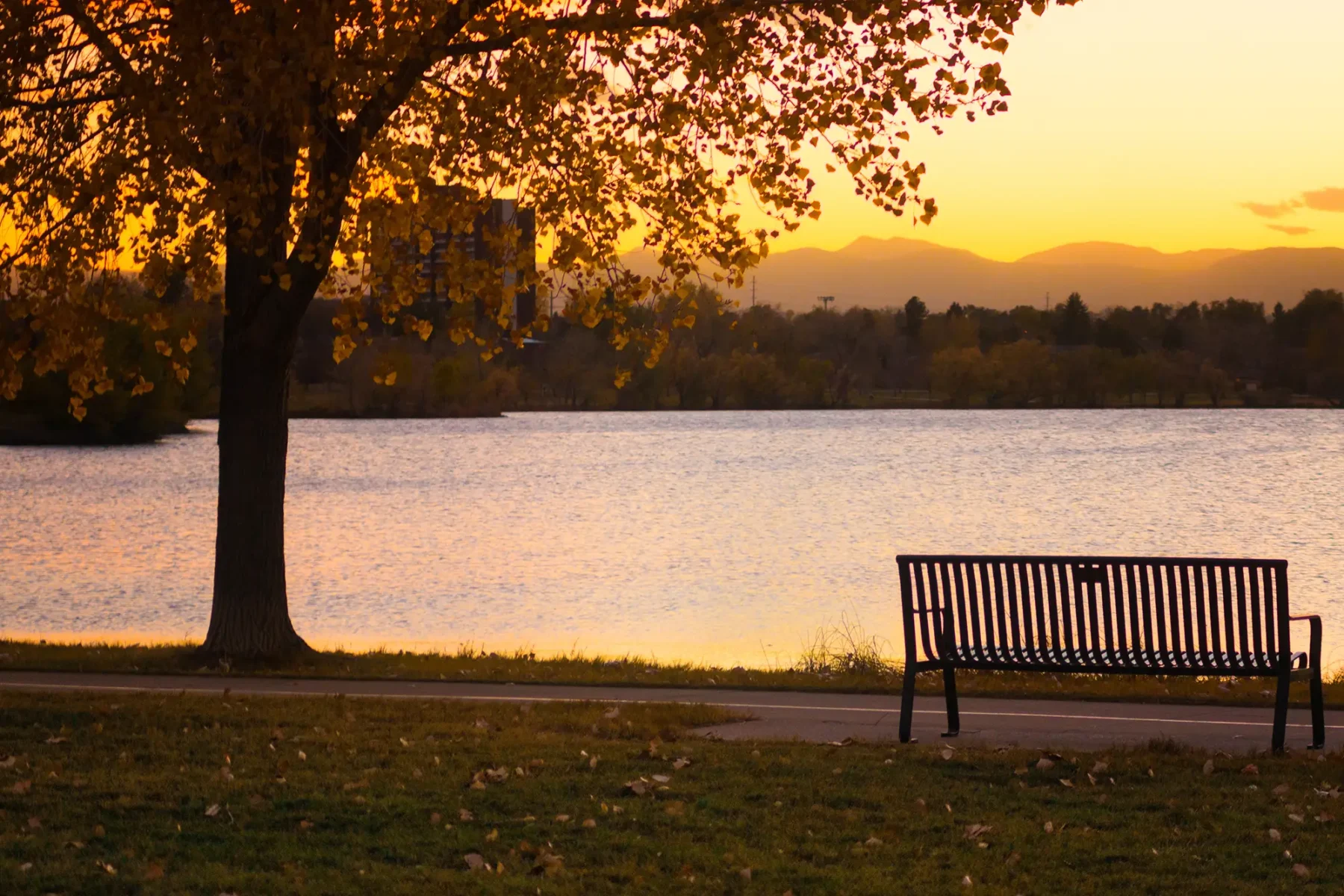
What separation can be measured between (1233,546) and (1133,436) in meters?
81.5

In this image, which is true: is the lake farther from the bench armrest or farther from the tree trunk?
the bench armrest

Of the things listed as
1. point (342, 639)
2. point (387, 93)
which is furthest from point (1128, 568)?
point (342, 639)

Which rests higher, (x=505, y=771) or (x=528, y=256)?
(x=528, y=256)

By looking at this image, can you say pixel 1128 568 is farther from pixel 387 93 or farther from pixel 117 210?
pixel 117 210

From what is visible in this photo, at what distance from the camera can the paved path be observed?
957 cm

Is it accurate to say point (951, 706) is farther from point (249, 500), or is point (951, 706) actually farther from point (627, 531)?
point (627, 531)

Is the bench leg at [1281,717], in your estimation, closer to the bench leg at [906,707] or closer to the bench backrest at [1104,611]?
the bench backrest at [1104,611]

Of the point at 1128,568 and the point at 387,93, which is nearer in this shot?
the point at 1128,568

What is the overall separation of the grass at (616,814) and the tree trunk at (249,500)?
3.80 meters

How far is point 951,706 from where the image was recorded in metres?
9.55

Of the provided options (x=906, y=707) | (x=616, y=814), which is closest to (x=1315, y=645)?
(x=906, y=707)

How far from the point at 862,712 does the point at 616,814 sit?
379cm

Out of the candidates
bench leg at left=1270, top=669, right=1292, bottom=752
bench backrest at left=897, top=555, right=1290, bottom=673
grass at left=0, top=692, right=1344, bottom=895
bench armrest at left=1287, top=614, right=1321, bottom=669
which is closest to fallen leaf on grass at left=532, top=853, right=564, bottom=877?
grass at left=0, top=692, right=1344, bottom=895

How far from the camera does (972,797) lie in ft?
24.9
